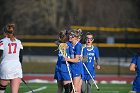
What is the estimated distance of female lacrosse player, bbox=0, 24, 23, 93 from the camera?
45.9 ft

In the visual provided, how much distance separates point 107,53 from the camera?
38.4 meters

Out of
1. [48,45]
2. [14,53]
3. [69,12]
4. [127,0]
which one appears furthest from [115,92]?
[127,0]

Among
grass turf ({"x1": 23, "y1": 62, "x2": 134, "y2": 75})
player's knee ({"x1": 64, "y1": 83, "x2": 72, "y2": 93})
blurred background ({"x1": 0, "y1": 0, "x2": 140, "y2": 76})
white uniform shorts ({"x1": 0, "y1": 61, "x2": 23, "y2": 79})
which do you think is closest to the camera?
white uniform shorts ({"x1": 0, "y1": 61, "x2": 23, "y2": 79})

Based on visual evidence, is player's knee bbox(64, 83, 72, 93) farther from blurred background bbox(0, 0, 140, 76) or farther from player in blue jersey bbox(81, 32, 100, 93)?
blurred background bbox(0, 0, 140, 76)

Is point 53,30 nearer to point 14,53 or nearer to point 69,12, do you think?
point 69,12

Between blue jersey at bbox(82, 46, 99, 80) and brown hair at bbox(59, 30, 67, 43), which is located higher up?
brown hair at bbox(59, 30, 67, 43)

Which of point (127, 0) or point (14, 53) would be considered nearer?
point (14, 53)

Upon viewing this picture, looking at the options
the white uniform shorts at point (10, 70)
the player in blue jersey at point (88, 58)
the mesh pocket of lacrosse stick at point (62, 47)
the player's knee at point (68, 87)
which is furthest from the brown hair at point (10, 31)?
the player in blue jersey at point (88, 58)

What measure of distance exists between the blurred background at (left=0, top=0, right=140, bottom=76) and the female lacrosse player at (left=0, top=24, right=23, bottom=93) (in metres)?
21.2

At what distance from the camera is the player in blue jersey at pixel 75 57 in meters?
15.0

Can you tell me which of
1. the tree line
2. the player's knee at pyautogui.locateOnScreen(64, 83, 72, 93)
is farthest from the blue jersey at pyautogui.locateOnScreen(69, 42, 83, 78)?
the tree line

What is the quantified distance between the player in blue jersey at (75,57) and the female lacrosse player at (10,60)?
55.9 inches

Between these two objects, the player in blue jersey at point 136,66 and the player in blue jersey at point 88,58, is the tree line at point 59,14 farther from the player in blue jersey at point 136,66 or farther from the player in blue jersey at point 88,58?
the player in blue jersey at point 136,66

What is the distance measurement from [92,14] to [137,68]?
44145 mm
